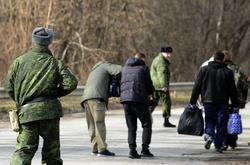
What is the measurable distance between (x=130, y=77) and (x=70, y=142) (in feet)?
8.98

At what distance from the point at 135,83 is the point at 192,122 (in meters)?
1.39

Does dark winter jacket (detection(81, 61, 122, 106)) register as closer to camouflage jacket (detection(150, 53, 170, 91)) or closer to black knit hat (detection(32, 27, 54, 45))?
black knit hat (detection(32, 27, 54, 45))

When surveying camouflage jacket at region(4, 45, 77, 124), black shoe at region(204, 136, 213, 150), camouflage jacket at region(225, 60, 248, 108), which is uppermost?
camouflage jacket at region(4, 45, 77, 124)

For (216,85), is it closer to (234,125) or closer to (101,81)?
(234,125)

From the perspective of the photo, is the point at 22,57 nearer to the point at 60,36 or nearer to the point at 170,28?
the point at 60,36

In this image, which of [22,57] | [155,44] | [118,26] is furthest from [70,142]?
[155,44]

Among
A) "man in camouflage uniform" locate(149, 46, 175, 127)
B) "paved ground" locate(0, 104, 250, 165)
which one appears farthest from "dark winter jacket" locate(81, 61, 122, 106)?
"man in camouflage uniform" locate(149, 46, 175, 127)

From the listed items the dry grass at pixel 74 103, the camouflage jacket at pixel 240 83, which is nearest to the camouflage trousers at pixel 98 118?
the camouflage jacket at pixel 240 83

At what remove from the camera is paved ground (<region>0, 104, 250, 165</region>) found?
12.0m

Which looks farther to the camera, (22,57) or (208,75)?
(208,75)

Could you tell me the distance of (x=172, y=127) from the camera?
18.2 meters

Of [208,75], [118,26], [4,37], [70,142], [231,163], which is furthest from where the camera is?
[118,26]

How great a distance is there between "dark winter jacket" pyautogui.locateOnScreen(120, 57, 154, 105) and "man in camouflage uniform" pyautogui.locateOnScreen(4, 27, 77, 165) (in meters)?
3.52

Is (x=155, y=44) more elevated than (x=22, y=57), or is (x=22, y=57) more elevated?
(x=22, y=57)
